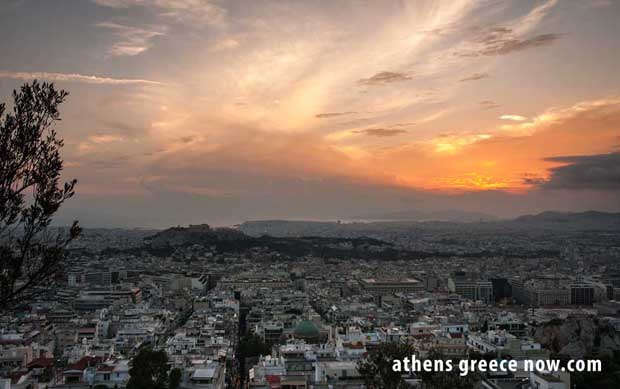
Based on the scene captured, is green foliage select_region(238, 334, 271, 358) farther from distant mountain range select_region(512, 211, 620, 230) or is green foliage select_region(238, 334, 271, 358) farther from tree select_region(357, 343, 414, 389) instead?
distant mountain range select_region(512, 211, 620, 230)

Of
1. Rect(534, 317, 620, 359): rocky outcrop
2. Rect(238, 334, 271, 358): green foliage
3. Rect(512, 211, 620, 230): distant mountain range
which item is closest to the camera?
Rect(534, 317, 620, 359): rocky outcrop

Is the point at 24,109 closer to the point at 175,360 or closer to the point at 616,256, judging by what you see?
the point at 175,360

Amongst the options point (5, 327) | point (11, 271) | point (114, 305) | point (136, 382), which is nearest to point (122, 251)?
point (114, 305)

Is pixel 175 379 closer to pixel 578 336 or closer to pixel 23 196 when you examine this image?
pixel 23 196

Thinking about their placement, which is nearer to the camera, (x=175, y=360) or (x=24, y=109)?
(x=24, y=109)

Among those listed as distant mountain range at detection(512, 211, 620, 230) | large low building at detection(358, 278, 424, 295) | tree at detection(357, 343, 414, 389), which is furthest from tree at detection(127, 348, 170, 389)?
distant mountain range at detection(512, 211, 620, 230)

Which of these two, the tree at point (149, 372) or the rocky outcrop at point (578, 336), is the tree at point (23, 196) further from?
the rocky outcrop at point (578, 336)

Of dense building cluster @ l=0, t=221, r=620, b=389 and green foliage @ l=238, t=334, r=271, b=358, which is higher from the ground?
dense building cluster @ l=0, t=221, r=620, b=389
